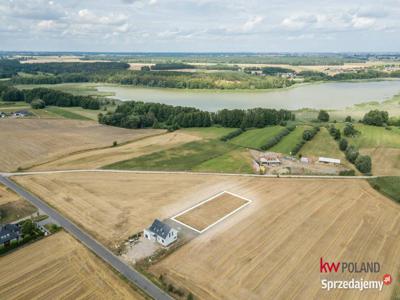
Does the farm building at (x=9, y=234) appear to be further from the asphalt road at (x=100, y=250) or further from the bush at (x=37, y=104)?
the bush at (x=37, y=104)

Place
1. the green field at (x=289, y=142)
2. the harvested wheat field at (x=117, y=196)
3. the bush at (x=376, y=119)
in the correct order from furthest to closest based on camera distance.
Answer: the bush at (x=376, y=119), the green field at (x=289, y=142), the harvested wheat field at (x=117, y=196)

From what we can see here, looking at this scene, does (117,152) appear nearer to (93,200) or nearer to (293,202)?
(93,200)

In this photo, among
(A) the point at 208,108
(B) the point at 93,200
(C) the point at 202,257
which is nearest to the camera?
(C) the point at 202,257

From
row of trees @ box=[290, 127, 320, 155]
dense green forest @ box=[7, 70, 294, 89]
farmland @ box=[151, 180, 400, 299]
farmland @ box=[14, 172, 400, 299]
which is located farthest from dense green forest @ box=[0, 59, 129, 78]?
farmland @ box=[151, 180, 400, 299]

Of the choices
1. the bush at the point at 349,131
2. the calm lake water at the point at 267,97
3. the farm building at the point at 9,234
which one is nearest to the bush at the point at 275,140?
the bush at the point at 349,131

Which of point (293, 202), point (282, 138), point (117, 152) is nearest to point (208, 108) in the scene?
point (282, 138)

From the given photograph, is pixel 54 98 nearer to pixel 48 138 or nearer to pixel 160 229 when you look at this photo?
pixel 48 138

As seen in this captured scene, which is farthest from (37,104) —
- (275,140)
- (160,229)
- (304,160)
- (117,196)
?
(160,229)
